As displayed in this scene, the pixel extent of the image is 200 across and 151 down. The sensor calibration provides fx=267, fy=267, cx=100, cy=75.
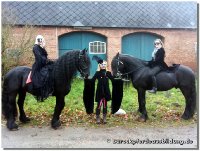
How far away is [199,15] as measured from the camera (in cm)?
725

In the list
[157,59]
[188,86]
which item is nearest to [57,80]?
[157,59]

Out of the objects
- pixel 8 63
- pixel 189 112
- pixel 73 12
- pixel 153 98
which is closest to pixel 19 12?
pixel 73 12

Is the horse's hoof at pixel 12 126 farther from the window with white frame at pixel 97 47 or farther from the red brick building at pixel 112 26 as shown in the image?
the window with white frame at pixel 97 47

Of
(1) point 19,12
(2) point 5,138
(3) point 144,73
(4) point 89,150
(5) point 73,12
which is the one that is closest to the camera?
(4) point 89,150

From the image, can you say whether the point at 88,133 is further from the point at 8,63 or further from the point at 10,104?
the point at 8,63

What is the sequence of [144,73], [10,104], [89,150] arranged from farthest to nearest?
[144,73]
[10,104]
[89,150]

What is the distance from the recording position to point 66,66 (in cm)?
665

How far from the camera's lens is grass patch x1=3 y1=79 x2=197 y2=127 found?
7.52 m

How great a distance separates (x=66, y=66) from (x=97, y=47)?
10017 millimetres

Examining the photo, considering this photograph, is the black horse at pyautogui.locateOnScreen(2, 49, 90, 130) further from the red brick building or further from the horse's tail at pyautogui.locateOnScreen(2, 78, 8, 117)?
the red brick building

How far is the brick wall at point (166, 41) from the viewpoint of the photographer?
15.5 m

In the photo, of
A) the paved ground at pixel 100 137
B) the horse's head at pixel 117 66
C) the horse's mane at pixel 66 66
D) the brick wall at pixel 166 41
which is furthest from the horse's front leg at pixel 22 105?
the brick wall at pixel 166 41

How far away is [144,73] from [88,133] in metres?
2.35

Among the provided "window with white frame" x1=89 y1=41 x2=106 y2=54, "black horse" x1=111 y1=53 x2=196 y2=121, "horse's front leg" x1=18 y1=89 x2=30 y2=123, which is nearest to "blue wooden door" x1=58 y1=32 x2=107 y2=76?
"window with white frame" x1=89 y1=41 x2=106 y2=54
